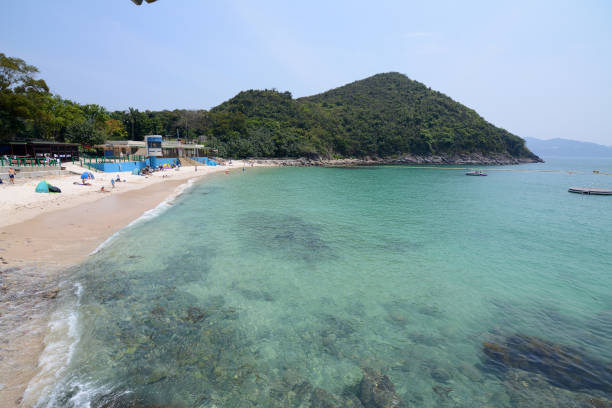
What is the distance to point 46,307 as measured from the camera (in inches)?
286

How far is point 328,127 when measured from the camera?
108m

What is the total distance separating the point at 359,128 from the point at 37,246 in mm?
115490

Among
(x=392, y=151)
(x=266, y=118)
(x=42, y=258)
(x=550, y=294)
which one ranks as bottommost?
(x=550, y=294)

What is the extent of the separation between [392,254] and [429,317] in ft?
16.6

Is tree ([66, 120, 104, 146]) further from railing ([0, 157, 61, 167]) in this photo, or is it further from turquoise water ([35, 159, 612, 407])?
turquoise water ([35, 159, 612, 407])

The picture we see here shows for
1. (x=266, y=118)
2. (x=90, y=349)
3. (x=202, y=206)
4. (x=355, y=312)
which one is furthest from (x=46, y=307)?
(x=266, y=118)

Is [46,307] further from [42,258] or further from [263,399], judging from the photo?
[263,399]

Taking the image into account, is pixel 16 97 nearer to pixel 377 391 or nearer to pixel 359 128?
pixel 377 391

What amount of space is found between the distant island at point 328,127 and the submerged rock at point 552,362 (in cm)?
6380

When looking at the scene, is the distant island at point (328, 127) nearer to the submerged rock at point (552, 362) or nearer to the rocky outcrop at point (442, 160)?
the rocky outcrop at point (442, 160)

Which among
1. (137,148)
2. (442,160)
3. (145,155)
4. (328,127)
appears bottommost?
(145,155)

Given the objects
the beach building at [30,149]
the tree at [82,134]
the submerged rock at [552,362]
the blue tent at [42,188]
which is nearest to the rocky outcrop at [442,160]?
the tree at [82,134]

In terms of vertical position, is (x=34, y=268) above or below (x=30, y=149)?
below

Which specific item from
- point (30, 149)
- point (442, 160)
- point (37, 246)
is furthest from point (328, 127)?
point (37, 246)
